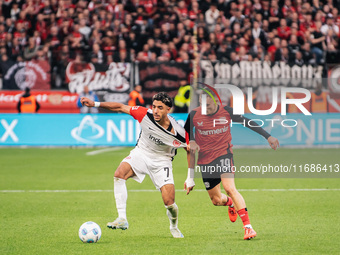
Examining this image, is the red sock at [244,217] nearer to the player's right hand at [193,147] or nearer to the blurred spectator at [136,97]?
the player's right hand at [193,147]

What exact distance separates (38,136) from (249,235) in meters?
13.4

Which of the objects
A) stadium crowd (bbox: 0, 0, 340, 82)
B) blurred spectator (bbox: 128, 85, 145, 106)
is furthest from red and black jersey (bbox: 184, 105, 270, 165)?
stadium crowd (bbox: 0, 0, 340, 82)

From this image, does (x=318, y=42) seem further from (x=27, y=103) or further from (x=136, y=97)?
(x=27, y=103)

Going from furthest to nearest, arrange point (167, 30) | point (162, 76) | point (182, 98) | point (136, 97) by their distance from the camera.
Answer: point (167, 30) < point (162, 76) < point (182, 98) < point (136, 97)

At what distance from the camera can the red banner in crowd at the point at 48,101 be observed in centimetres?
2047

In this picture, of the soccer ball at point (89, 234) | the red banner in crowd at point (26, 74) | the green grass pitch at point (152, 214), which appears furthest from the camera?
the red banner in crowd at point (26, 74)

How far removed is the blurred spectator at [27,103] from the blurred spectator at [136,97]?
10.7 ft

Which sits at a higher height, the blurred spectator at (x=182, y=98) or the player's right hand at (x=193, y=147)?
the player's right hand at (x=193, y=147)

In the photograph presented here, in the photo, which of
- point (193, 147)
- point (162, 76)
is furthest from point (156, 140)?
point (162, 76)

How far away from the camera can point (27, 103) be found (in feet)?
67.1

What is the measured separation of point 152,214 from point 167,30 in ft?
43.5

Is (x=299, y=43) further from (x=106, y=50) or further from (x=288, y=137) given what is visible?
(x=106, y=50)

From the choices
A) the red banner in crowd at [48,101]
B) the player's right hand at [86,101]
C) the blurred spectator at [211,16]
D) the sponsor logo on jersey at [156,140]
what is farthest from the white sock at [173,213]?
the blurred spectator at [211,16]

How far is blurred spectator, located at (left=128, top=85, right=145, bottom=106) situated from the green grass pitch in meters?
3.47
